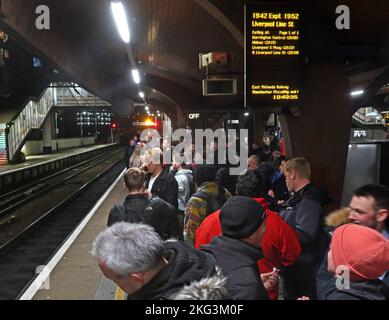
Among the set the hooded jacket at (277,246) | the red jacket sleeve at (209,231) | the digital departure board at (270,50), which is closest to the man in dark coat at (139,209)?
the red jacket sleeve at (209,231)

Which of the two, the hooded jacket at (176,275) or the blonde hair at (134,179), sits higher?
the blonde hair at (134,179)

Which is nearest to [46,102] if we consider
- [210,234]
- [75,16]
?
[75,16]

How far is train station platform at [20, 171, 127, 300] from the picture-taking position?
5541 millimetres

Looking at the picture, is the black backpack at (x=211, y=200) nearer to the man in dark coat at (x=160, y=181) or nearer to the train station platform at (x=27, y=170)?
the man in dark coat at (x=160, y=181)

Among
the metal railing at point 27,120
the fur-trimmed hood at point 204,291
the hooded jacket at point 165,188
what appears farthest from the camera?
the metal railing at point 27,120

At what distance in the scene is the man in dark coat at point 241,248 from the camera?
2.02 meters

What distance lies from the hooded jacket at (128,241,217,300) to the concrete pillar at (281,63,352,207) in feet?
15.9

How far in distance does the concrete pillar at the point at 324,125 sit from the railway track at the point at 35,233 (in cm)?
453

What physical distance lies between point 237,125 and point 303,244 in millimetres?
15706

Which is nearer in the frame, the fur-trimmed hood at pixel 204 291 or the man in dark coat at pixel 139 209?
the fur-trimmed hood at pixel 204 291

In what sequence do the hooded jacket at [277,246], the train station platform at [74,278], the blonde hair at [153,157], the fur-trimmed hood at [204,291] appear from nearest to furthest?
the fur-trimmed hood at [204,291]
the hooded jacket at [277,246]
the blonde hair at [153,157]
the train station platform at [74,278]

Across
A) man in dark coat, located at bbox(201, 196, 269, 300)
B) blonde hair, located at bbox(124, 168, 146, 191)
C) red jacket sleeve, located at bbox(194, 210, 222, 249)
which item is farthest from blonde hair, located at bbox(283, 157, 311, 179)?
man in dark coat, located at bbox(201, 196, 269, 300)
